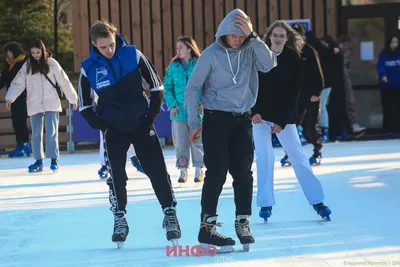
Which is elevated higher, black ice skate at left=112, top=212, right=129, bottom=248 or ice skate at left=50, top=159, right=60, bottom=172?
black ice skate at left=112, top=212, right=129, bottom=248

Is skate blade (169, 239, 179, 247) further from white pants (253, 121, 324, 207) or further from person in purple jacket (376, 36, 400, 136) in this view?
person in purple jacket (376, 36, 400, 136)

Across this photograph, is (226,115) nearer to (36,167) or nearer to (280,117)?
(280,117)

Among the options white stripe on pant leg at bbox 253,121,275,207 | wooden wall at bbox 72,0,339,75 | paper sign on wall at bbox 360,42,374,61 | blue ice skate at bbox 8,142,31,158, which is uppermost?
wooden wall at bbox 72,0,339,75

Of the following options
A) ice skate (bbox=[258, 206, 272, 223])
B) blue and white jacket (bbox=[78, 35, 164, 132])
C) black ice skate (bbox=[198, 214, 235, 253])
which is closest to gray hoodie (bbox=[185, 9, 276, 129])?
blue and white jacket (bbox=[78, 35, 164, 132])

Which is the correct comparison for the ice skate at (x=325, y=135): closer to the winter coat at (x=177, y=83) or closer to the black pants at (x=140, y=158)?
the winter coat at (x=177, y=83)

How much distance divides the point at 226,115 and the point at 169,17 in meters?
11.9

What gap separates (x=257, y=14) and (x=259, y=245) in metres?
11.9

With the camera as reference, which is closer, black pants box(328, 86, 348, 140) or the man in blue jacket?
the man in blue jacket

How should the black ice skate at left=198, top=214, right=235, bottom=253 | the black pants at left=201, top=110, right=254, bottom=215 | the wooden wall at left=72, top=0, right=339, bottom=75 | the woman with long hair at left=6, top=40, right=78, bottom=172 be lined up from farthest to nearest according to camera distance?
A: the wooden wall at left=72, top=0, right=339, bottom=75 → the woman with long hair at left=6, top=40, right=78, bottom=172 → the black pants at left=201, top=110, right=254, bottom=215 → the black ice skate at left=198, top=214, right=235, bottom=253

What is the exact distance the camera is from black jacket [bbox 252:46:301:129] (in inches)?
310

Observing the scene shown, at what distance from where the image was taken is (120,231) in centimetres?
703

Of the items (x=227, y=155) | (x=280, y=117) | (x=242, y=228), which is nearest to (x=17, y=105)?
(x=280, y=117)

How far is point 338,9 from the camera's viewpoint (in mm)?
18297

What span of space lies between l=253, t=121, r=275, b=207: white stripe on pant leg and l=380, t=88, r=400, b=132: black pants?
32.0 ft
